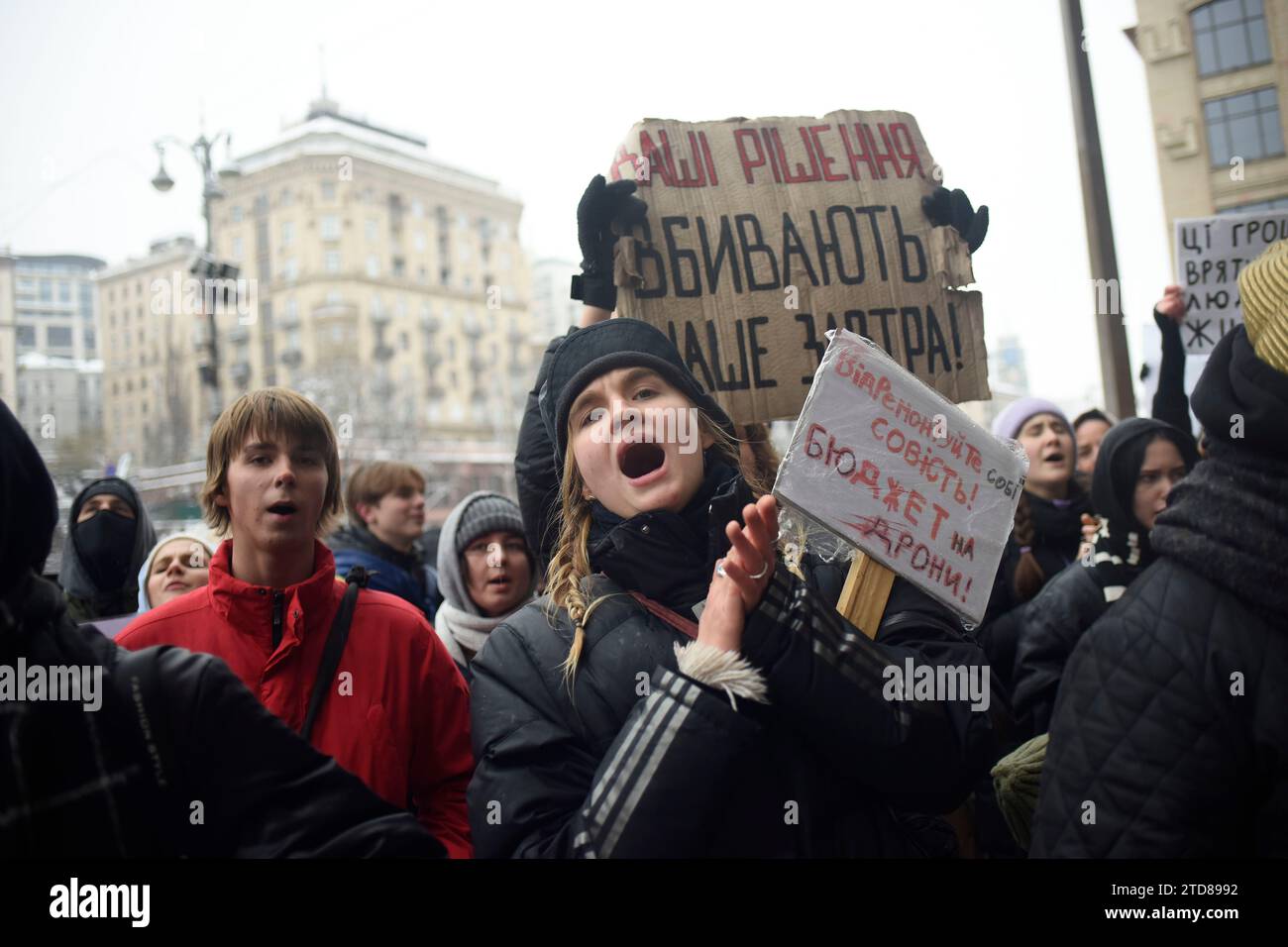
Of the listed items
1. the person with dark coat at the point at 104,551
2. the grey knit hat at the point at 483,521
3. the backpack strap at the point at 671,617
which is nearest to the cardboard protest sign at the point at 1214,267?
the grey knit hat at the point at 483,521

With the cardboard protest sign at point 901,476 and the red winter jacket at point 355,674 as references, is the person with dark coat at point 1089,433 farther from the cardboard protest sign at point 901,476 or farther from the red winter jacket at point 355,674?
the red winter jacket at point 355,674

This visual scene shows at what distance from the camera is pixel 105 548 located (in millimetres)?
3801

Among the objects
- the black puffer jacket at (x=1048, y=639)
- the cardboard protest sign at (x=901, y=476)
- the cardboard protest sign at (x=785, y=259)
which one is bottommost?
the black puffer jacket at (x=1048, y=639)

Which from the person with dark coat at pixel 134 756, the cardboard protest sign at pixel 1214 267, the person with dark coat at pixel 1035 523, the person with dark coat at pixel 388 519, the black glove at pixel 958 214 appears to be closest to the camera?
the person with dark coat at pixel 134 756

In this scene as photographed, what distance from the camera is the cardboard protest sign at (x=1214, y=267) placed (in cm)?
367

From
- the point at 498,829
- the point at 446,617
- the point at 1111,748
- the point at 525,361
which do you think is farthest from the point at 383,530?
the point at 525,361

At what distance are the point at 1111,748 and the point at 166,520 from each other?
5063 mm

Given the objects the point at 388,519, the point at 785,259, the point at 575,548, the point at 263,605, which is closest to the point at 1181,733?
the point at 575,548

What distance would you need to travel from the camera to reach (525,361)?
61156 mm

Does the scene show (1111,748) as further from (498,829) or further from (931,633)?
(498,829)

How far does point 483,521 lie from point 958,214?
6.69 ft

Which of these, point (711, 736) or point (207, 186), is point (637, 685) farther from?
point (207, 186)

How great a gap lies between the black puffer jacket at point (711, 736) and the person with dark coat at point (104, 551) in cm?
238

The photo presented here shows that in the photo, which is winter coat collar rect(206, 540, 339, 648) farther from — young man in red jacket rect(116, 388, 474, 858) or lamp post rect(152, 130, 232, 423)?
lamp post rect(152, 130, 232, 423)
